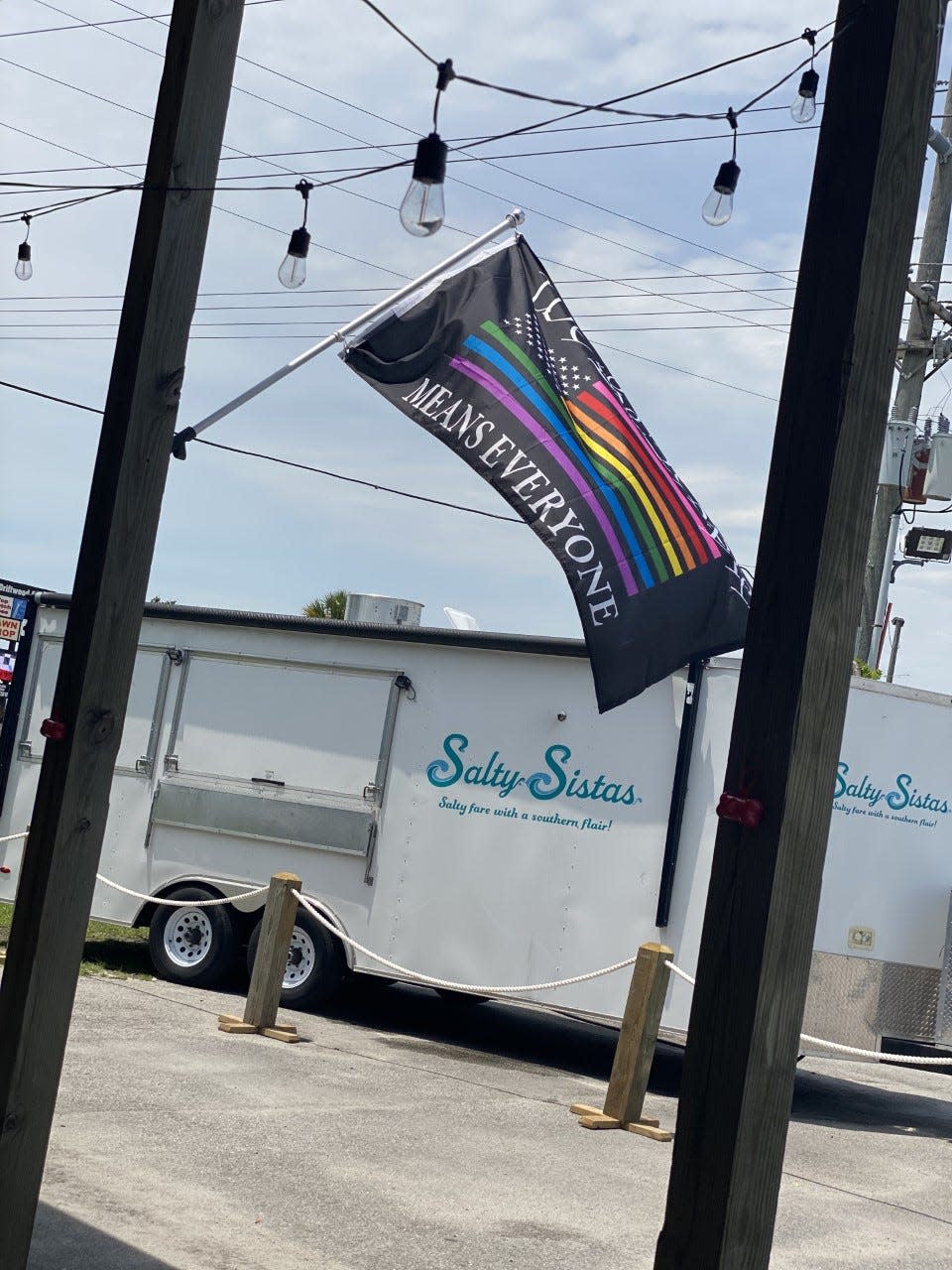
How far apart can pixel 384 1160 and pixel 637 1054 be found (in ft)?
7.34

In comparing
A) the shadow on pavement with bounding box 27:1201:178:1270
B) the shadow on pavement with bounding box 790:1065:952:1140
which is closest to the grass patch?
the shadow on pavement with bounding box 790:1065:952:1140

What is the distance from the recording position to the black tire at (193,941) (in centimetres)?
1182

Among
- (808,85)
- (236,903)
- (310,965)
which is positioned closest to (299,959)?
(310,965)

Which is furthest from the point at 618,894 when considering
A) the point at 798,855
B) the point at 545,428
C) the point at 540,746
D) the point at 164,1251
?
the point at 798,855

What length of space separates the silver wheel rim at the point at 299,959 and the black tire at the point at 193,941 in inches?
20.4

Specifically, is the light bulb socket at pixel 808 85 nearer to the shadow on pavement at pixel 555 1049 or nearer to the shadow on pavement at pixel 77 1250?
the shadow on pavement at pixel 77 1250

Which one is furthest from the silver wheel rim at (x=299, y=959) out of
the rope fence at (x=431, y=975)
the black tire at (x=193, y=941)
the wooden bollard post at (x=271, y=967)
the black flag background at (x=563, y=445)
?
the black flag background at (x=563, y=445)

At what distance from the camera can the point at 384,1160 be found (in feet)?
23.0

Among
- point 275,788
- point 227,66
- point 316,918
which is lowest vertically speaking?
point 316,918

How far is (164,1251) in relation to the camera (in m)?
Answer: 5.20

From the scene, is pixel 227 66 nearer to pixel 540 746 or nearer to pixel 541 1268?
pixel 541 1268

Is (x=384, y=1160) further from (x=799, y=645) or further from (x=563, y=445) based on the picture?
(x=799, y=645)

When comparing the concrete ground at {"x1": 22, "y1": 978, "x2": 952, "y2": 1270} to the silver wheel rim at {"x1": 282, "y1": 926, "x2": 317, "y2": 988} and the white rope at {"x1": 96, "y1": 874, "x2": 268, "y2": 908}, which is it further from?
the white rope at {"x1": 96, "y1": 874, "x2": 268, "y2": 908}

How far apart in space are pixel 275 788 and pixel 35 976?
7570 mm
